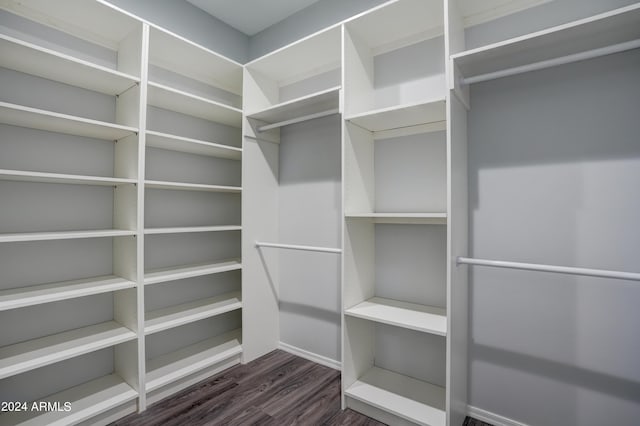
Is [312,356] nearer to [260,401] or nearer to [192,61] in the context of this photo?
[260,401]

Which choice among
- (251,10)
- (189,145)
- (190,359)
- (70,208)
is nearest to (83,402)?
(190,359)

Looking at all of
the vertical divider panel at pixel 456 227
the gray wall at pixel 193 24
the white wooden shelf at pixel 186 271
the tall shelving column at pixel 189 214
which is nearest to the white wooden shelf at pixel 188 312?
the tall shelving column at pixel 189 214

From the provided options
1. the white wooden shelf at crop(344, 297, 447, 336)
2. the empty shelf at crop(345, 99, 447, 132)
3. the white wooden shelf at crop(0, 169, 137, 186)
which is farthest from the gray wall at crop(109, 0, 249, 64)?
the white wooden shelf at crop(344, 297, 447, 336)

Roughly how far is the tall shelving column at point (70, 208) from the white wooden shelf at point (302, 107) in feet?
2.83

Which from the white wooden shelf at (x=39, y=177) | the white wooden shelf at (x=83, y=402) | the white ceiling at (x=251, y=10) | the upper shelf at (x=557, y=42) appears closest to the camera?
the upper shelf at (x=557, y=42)

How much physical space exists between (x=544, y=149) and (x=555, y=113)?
18cm

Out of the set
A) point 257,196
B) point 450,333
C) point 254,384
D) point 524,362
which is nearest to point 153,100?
point 257,196

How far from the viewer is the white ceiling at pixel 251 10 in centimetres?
253

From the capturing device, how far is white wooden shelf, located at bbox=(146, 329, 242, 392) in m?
2.06

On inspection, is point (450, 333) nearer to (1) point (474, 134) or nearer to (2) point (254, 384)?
(1) point (474, 134)

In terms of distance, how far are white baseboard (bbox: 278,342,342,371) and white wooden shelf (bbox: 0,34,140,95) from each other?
2.24m

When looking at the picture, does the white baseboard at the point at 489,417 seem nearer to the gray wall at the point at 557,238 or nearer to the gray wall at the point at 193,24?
the gray wall at the point at 557,238

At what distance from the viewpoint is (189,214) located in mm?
2480

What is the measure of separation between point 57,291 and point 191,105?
1.41m
